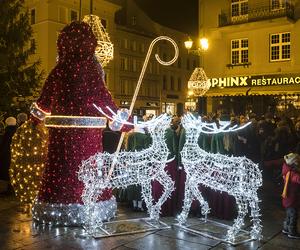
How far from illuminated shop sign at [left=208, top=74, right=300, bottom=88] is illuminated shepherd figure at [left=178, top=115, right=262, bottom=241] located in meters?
15.2

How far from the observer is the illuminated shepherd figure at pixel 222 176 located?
243 inches

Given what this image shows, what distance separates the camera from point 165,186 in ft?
23.5

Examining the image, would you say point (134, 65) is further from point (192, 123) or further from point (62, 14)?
point (192, 123)

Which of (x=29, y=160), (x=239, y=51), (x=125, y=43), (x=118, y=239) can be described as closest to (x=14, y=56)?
(x=29, y=160)

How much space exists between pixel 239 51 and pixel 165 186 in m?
18.0

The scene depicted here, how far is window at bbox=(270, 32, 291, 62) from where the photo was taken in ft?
72.4

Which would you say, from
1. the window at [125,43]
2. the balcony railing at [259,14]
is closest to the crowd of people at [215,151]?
the balcony railing at [259,14]

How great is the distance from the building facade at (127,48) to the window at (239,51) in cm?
813

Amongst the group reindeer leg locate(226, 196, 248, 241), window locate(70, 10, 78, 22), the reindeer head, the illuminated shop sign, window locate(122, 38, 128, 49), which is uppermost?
window locate(70, 10, 78, 22)

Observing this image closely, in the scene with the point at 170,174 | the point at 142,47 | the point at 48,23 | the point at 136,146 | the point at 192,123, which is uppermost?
the point at 142,47

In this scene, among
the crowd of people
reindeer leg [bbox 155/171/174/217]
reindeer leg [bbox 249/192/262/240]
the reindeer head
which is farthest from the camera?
the crowd of people

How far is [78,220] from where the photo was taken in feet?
22.6

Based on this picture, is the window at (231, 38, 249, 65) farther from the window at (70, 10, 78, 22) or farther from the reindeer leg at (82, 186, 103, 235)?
the reindeer leg at (82, 186, 103, 235)

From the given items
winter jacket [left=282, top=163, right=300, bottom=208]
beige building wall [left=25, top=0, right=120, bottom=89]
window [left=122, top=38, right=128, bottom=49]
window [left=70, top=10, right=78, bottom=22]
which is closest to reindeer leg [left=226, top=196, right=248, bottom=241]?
winter jacket [left=282, top=163, right=300, bottom=208]
